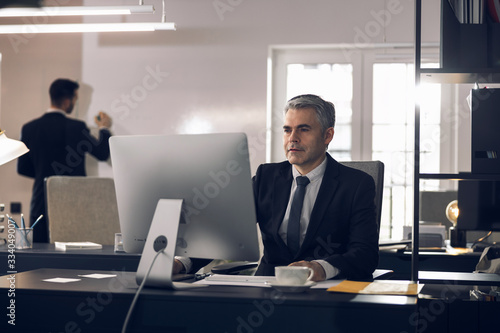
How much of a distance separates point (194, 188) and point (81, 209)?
7.18 feet

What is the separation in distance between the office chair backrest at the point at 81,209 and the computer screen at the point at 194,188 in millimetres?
1979

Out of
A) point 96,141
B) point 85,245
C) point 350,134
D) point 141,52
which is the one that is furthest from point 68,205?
point 350,134

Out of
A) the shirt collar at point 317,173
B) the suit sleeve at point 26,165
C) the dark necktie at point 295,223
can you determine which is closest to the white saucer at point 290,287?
the dark necktie at point 295,223

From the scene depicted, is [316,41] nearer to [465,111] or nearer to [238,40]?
[238,40]

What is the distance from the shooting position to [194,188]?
1708 millimetres

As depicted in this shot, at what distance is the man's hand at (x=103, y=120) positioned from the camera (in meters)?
5.52

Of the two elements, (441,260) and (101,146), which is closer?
(441,260)

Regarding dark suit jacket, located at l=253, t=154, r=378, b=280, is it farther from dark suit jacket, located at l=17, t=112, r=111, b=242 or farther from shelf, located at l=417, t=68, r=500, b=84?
dark suit jacket, located at l=17, t=112, r=111, b=242

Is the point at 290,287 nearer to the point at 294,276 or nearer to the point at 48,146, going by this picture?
the point at 294,276

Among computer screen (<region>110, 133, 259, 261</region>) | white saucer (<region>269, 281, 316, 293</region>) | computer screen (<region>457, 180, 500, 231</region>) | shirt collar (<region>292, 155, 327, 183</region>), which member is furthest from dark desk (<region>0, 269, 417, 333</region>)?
computer screen (<region>457, 180, 500, 231</region>)

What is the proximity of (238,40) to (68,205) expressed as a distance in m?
2.38

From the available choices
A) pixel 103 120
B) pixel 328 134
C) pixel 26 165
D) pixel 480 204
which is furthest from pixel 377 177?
pixel 103 120

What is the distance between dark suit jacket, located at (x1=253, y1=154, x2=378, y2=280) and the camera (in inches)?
87.4

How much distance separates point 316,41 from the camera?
527cm
